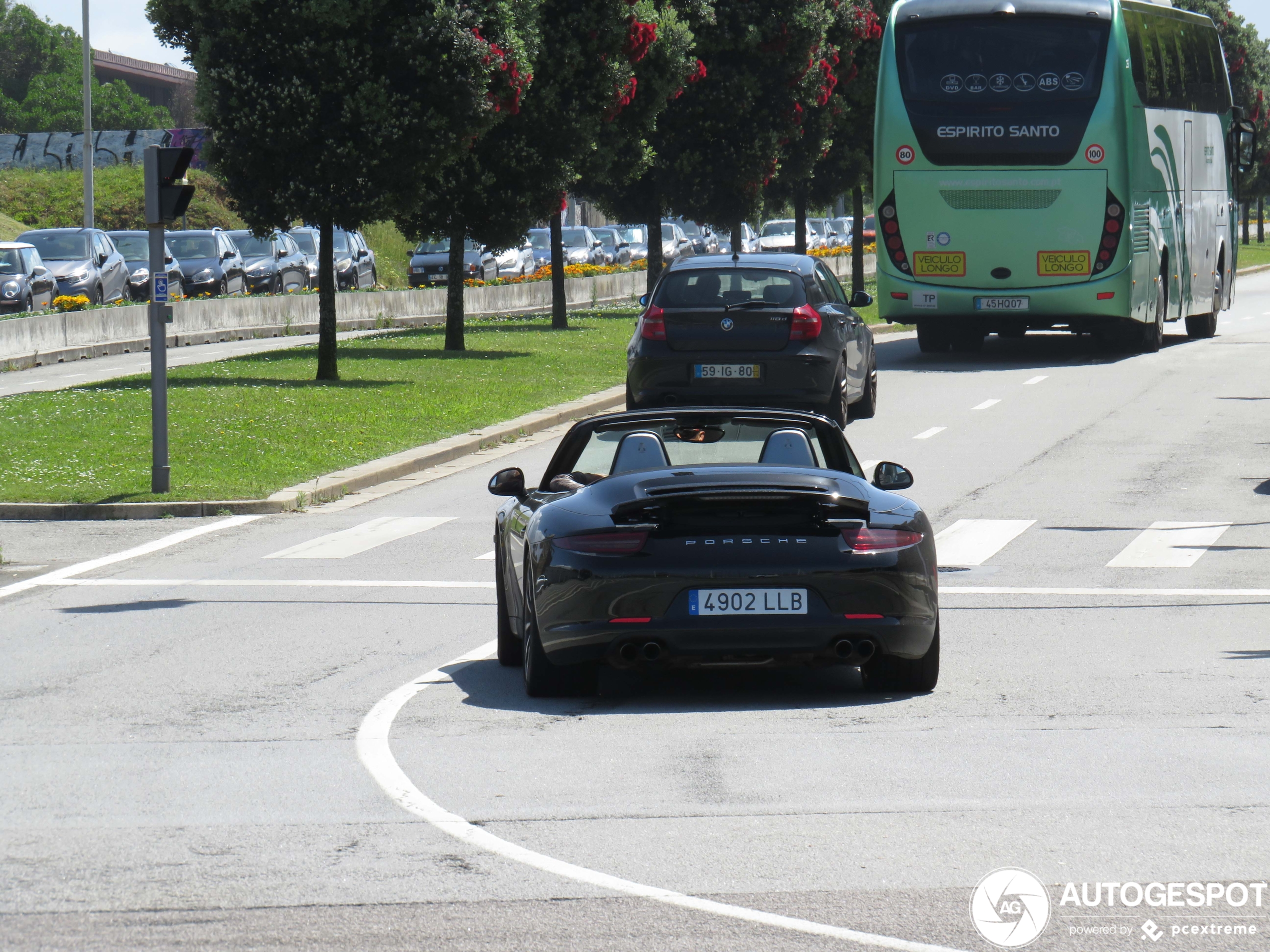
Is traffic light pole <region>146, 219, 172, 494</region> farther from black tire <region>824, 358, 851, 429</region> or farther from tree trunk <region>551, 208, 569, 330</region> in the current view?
tree trunk <region>551, 208, 569, 330</region>

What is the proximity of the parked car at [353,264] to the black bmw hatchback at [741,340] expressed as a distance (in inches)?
1067

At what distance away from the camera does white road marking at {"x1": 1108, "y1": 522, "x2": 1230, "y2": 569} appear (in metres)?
11.8

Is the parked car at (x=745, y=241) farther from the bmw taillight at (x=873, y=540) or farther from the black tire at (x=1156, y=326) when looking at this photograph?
the bmw taillight at (x=873, y=540)

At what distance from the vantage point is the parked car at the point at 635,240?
207ft

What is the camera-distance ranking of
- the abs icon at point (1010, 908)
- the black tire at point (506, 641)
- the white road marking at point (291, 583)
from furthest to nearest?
the white road marking at point (291, 583), the black tire at point (506, 641), the abs icon at point (1010, 908)

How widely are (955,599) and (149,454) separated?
28.9 ft

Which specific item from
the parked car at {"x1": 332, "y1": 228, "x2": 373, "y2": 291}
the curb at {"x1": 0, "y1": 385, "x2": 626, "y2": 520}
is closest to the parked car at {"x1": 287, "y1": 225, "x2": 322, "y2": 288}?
the parked car at {"x1": 332, "y1": 228, "x2": 373, "y2": 291}

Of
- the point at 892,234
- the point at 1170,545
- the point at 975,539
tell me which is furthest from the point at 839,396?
the point at 892,234

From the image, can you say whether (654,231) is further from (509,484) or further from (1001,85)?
(509,484)

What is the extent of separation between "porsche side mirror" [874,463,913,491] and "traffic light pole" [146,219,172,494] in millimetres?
7655

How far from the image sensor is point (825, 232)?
247 ft

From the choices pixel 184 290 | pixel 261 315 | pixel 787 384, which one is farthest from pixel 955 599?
pixel 184 290

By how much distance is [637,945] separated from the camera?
4.58 meters

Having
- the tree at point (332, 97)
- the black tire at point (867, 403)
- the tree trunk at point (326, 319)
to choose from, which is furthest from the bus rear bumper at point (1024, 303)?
the tree trunk at point (326, 319)
